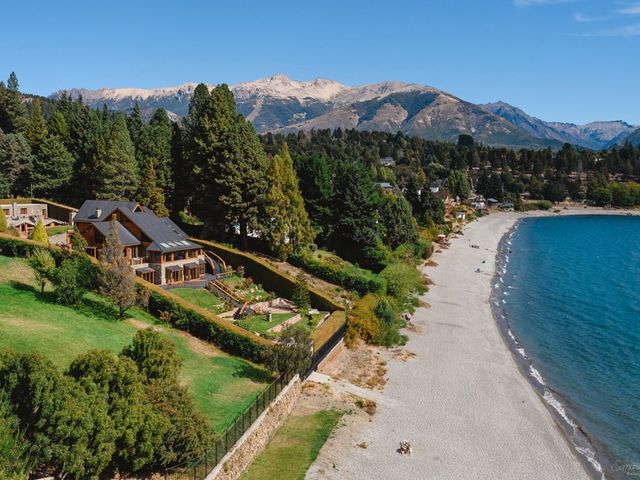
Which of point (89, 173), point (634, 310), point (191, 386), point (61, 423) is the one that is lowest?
point (634, 310)

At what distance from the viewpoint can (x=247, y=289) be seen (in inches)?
1996

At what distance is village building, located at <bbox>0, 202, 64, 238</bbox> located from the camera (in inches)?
2218

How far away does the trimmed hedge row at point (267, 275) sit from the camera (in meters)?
48.4

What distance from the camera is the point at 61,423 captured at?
1780 cm

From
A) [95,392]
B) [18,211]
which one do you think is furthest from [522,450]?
[18,211]

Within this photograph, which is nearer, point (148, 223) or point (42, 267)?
point (42, 267)

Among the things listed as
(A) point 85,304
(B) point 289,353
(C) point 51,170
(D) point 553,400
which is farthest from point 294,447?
(C) point 51,170

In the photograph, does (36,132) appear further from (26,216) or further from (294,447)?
(294,447)

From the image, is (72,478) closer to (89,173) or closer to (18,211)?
(18,211)

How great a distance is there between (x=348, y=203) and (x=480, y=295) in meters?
22.0

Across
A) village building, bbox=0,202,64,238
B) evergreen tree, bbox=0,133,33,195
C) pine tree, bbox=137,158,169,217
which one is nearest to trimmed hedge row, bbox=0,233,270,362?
village building, bbox=0,202,64,238

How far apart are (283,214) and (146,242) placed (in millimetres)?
16102

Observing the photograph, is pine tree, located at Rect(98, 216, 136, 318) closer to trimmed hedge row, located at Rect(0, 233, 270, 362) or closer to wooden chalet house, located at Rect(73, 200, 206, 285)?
trimmed hedge row, located at Rect(0, 233, 270, 362)

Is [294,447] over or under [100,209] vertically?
under
